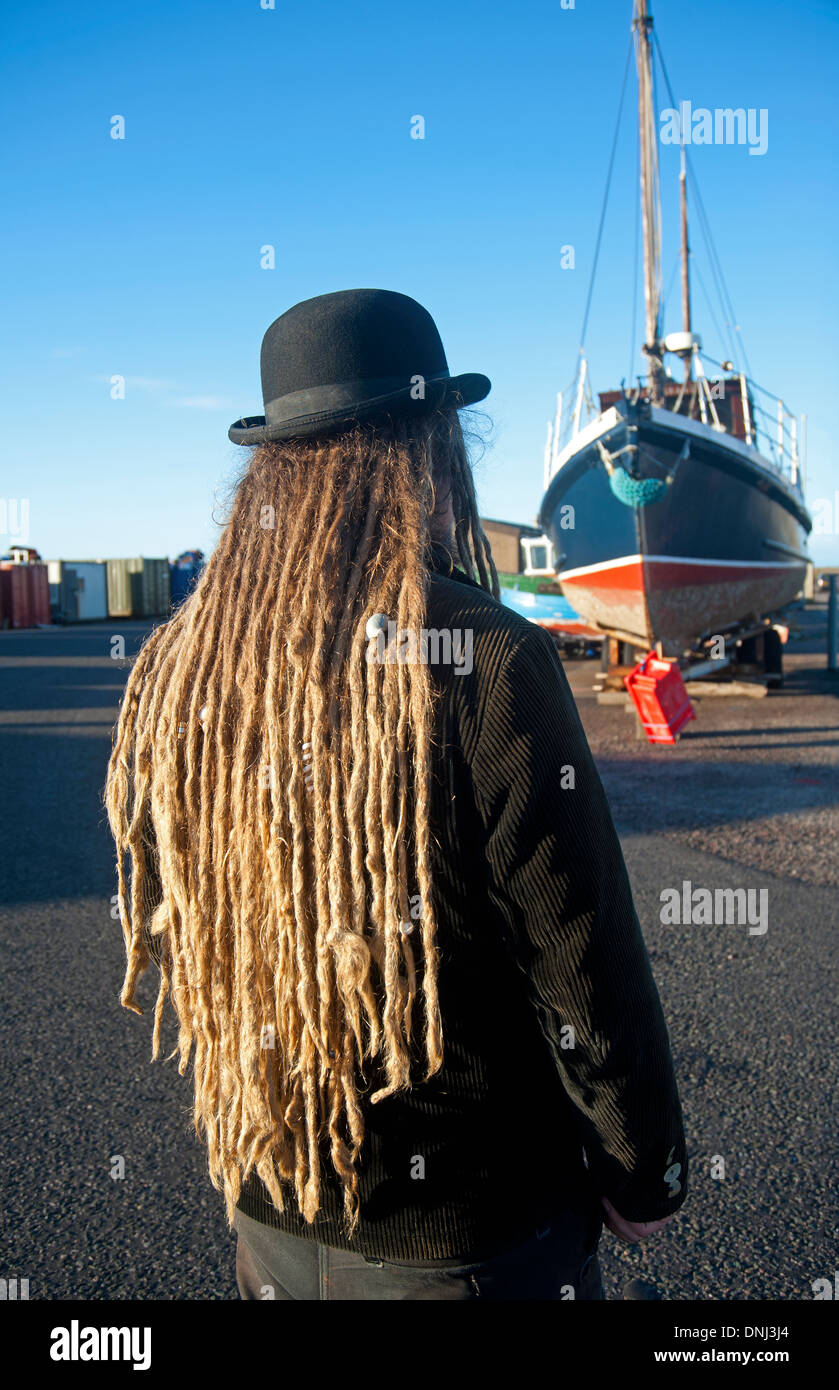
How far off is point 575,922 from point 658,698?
888 cm

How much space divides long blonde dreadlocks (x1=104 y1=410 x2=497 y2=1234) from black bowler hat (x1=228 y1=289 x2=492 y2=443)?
0.03 metres

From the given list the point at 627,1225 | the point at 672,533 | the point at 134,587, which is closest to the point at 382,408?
the point at 627,1225

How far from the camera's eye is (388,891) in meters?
1.13

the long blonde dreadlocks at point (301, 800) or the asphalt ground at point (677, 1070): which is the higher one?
the long blonde dreadlocks at point (301, 800)

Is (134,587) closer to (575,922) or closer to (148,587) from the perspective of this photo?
(148,587)

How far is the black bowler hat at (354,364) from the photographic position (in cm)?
128

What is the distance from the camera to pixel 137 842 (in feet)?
4.51

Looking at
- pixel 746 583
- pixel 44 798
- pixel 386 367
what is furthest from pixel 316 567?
pixel 746 583

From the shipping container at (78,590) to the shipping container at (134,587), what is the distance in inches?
16.7

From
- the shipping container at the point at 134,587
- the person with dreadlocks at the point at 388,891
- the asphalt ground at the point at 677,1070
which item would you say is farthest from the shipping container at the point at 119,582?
the person with dreadlocks at the point at 388,891

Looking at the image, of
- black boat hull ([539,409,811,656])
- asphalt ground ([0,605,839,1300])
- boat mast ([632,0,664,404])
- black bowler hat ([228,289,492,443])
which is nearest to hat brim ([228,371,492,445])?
black bowler hat ([228,289,492,443])

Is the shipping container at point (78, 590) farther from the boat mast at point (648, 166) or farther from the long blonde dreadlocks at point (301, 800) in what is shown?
the long blonde dreadlocks at point (301, 800)

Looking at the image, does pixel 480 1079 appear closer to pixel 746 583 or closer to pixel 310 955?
pixel 310 955

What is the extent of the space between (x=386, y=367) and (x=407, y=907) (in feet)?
2.36
